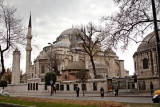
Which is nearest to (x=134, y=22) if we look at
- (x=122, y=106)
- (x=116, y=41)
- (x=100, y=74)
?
(x=116, y=41)

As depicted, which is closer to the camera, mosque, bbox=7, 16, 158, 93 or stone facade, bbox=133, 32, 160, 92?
stone facade, bbox=133, 32, 160, 92

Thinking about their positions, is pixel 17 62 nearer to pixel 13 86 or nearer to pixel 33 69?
pixel 13 86

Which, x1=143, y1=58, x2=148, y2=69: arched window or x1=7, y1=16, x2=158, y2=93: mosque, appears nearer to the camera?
x1=7, y1=16, x2=158, y2=93: mosque

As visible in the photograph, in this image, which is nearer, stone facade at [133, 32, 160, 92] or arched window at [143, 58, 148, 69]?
stone facade at [133, 32, 160, 92]

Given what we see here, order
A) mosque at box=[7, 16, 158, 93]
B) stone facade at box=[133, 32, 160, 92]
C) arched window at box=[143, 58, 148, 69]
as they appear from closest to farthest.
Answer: stone facade at box=[133, 32, 160, 92]
mosque at box=[7, 16, 158, 93]
arched window at box=[143, 58, 148, 69]

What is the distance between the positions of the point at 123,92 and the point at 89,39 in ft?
34.0

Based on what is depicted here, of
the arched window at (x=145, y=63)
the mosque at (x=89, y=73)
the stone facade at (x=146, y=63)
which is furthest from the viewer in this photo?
the arched window at (x=145, y=63)

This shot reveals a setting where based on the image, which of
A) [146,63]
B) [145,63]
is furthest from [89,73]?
[146,63]

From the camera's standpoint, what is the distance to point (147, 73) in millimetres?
25266

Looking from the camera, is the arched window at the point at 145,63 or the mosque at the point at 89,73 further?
the arched window at the point at 145,63

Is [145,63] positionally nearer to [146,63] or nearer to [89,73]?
[146,63]

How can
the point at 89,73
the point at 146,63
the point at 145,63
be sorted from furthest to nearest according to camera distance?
the point at 89,73 → the point at 145,63 → the point at 146,63

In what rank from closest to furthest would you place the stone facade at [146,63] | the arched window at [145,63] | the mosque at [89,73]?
the stone facade at [146,63] < the mosque at [89,73] < the arched window at [145,63]

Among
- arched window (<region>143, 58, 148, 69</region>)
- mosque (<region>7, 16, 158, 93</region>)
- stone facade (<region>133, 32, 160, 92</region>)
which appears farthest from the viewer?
arched window (<region>143, 58, 148, 69</region>)
